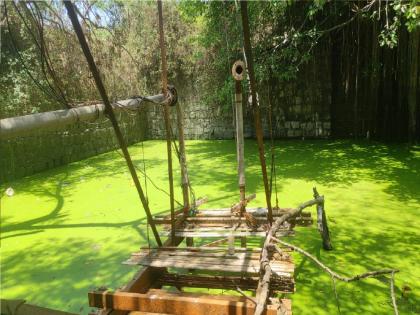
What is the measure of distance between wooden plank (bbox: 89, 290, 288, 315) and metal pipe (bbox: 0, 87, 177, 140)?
34.6 inches

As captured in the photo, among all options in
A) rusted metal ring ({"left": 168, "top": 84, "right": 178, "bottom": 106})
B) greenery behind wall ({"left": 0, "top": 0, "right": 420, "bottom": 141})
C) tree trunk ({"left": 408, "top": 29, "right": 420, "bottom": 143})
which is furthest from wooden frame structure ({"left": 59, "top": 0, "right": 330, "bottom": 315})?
tree trunk ({"left": 408, "top": 29, "right": 420, "bottom": 143})

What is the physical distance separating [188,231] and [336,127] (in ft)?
24.7

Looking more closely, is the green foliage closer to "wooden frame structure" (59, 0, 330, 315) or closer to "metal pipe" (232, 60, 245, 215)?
"metal pipe" (232, 60, 245, 215)

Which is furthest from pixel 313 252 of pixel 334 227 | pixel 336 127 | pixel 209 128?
pixel 209 128

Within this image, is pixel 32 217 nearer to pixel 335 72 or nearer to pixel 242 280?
pixel 242 280

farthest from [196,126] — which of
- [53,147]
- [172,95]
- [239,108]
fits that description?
[239,108]

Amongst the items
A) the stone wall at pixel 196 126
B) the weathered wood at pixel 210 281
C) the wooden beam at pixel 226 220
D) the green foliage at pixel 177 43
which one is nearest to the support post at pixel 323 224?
the wooden beam at pixel 226 220

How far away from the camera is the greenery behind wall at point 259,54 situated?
731cm

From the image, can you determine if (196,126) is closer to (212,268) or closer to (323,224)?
(323,224)

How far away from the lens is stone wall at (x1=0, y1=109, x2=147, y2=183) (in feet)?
23.1

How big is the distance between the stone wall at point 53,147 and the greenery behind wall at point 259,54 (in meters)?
0.63

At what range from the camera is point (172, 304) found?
1.86 metres

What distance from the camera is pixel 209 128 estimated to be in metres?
11.2

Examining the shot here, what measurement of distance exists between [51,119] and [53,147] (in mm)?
6667
